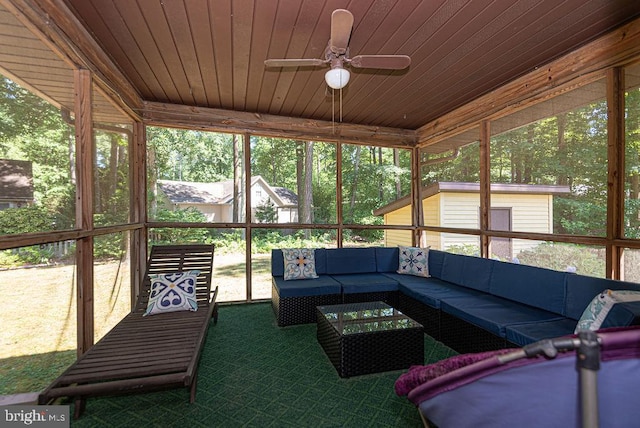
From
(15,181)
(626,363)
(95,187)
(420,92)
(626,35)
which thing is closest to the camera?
(626,363)

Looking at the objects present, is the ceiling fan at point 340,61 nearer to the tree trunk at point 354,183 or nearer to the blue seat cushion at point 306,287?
the blue seat cushion at point 306,287

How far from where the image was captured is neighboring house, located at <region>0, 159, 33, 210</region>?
172 cm

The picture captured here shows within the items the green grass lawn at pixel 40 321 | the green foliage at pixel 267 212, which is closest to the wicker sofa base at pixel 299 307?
the green foliage at pixel 267 212

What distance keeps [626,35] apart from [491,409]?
3463 mm

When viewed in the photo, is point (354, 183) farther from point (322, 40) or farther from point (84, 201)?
point (84, 201)

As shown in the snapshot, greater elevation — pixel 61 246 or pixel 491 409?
pixel 61 246

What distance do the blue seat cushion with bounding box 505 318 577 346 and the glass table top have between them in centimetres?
73

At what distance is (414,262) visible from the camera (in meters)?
4.39

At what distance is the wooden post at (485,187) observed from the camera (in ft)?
13.6

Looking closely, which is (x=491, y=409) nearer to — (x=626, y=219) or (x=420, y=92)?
(x=626, y=219)

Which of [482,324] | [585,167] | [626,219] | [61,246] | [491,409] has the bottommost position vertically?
[482,324]

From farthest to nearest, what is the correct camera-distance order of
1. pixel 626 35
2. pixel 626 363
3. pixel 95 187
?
pixel 95 187 < pixel 626 35 < pixel 626 363

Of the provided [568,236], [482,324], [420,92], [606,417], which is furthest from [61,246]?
[568,236]

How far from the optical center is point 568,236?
10.3ft
